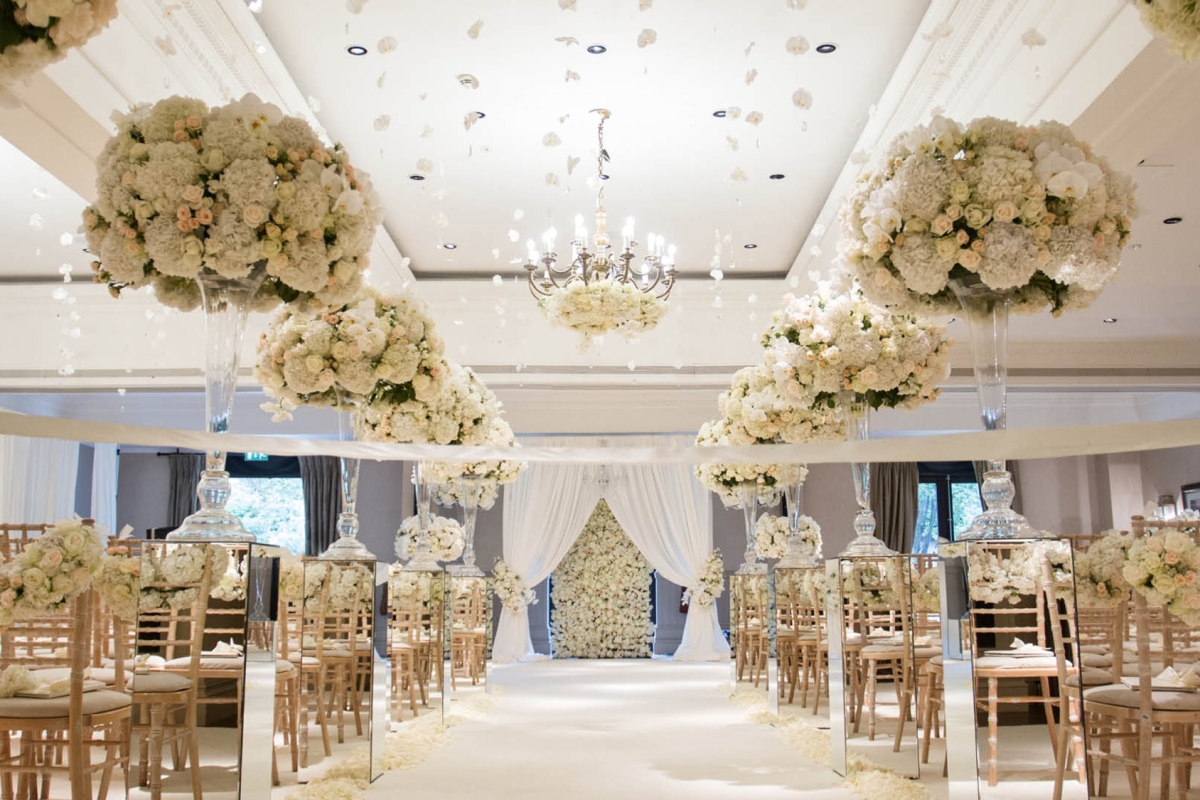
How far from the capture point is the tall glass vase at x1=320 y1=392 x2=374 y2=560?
4492 mm

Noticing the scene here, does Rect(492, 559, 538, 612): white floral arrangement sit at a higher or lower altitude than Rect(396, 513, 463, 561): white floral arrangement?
Result: lower

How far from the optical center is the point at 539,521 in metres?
13.5

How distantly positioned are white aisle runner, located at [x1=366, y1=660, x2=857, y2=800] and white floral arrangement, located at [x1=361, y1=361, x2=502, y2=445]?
5.59 ft

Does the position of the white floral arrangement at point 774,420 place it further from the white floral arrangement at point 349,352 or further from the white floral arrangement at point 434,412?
the white floral arrangement at point 349,352

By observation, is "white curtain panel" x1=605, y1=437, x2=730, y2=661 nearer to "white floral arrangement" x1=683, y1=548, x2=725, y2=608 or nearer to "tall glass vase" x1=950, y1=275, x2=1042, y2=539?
"white floral arrangement" x1=683, y1=548, x2=725, y2=608

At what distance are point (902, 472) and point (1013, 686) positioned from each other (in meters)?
13.9

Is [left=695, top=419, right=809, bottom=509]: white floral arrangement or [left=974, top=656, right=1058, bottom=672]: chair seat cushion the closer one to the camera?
[left=974, top=656, right=1058, bottom=672]: chair seat cushion

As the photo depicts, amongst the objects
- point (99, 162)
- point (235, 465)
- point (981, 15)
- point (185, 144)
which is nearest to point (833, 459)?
point (185, 144)

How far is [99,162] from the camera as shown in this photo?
10.1ft

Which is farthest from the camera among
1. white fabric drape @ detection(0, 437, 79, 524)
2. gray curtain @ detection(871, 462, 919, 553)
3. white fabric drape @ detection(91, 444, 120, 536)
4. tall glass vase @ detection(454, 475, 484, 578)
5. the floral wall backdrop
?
gray curtain @ detection(871, 462, 919, 553)

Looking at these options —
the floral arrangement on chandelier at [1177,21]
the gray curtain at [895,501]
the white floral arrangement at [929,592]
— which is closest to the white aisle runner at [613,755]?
the white floral arrangement at [929,592]

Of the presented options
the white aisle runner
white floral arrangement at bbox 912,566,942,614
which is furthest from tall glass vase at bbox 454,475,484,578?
white floral arrangement at bbox 912,566,942,614

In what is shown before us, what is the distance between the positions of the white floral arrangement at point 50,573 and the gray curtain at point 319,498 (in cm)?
1341

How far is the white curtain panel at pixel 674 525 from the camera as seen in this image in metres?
13.3
